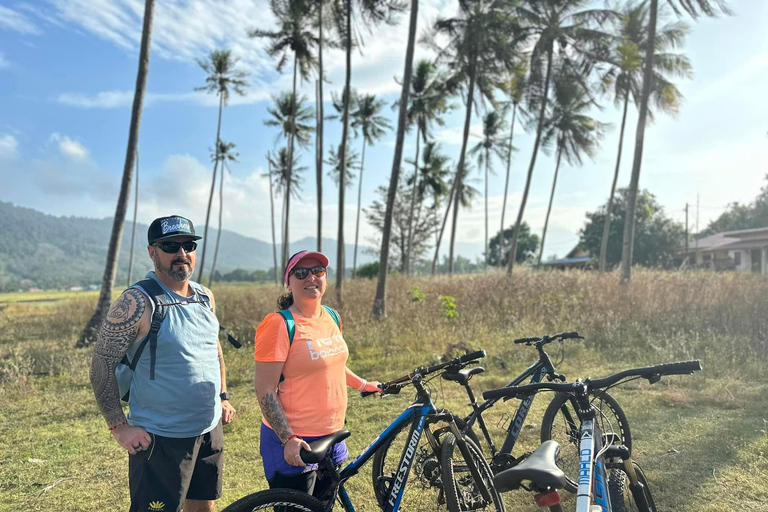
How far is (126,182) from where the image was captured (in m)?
10.5

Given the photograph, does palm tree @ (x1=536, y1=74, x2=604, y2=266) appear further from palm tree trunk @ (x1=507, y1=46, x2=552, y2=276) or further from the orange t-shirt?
the orange t-shirt

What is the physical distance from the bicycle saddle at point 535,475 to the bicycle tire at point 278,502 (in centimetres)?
100

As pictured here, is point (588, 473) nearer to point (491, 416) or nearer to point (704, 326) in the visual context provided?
point (491, 416)

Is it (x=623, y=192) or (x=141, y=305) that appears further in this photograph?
(x=623, y=192)

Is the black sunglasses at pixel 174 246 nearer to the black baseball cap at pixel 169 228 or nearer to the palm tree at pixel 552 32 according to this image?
the black baseball cap at pixel 169 228

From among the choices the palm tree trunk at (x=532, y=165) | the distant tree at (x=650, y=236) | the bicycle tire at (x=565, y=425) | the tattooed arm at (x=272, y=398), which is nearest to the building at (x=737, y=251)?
the distant tree at (x=650, y=236)

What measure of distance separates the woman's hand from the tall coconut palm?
16325 mm

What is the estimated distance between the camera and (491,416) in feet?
17.6

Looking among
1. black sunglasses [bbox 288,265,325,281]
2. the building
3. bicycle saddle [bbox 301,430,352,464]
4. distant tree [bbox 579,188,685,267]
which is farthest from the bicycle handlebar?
distant tree [bbox 579,188,685,267]

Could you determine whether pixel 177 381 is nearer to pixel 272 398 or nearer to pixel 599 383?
pixel 272 398

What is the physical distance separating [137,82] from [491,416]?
10.2 metres

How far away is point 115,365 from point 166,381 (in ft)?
0.74

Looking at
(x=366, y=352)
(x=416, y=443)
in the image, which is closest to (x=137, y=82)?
(x=366, y=352)

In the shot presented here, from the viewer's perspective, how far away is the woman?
220 cm
